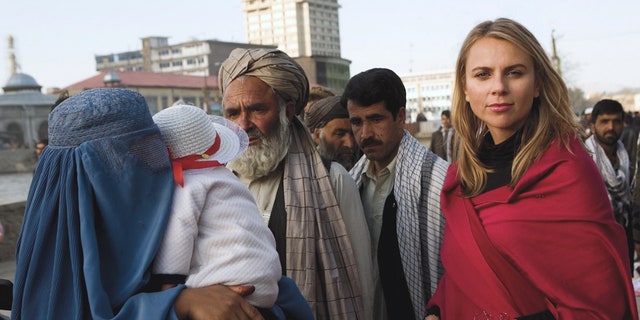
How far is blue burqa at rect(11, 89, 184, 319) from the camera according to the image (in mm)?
1257

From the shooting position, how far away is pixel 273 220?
7.70 ft

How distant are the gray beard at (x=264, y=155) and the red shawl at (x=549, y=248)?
0.85 meters

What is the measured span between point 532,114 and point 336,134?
2129 millimetres

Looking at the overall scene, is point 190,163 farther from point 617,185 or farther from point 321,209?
point 617,185

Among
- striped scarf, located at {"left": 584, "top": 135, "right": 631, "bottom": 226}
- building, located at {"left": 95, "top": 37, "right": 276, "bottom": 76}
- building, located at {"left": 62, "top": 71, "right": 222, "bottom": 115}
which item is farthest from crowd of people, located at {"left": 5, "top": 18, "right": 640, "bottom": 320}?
building, located at {"left": 95, "top": 37, "right": 276, "bottom": 76}

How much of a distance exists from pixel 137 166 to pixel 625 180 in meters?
4.94

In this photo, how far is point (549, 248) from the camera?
1764mm

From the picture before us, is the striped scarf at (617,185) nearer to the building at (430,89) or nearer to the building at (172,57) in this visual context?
the building at (172,57)

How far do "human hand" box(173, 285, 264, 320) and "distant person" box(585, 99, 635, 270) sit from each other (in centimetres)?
457

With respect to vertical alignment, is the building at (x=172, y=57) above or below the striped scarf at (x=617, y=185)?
above

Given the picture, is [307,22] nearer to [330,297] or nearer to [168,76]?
[168,76]

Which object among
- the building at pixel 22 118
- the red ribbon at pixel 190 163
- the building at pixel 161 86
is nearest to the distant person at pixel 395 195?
the red ribbon at pixel 190 163

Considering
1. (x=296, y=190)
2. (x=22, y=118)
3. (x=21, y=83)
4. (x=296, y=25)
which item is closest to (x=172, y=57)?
(x=296, y=25)

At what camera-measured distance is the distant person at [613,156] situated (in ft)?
16.6
